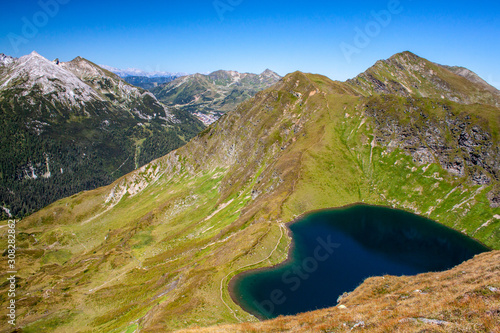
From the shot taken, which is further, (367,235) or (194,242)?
(194,242)

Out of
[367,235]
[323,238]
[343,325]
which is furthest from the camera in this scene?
[367,235]

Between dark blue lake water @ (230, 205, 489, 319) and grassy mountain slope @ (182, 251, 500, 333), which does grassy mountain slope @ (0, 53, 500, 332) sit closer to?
dark blue lake water @ (230, 205, 489, 319)

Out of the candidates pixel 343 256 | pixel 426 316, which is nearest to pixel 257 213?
pixel 343 256

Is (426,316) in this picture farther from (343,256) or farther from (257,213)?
(257,213)

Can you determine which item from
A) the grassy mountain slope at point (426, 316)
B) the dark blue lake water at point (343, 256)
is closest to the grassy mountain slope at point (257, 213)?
the dark blue lake water at point (343, 256)

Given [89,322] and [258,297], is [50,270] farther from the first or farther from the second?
[258,297]

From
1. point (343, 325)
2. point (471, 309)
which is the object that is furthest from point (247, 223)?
point (471, 309)

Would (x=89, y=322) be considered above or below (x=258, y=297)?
above
